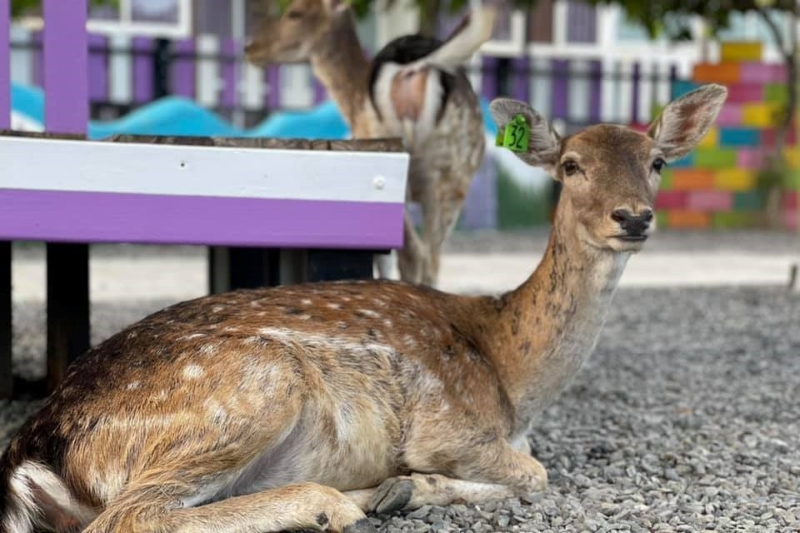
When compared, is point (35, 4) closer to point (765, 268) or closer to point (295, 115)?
point (295, 115)

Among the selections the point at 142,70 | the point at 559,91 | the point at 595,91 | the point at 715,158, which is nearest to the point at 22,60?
the point at 142,70

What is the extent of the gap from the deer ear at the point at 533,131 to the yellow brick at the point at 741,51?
12130 mm

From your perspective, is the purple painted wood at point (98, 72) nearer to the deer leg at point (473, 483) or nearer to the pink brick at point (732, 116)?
the pink brick at point (732, 116)

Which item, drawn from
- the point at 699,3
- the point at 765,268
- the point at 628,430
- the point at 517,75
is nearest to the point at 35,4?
the point at 517,75

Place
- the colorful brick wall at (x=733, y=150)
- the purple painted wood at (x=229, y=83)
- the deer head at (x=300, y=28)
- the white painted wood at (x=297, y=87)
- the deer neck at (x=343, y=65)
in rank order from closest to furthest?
the deer neck at (x=343, y=65), the deer head at (x=300, y=28), the purple painted wood at (x=229, y=83), the white painted wood at (x=297, y=87), the colorful brick wall at (x=733, y=150)

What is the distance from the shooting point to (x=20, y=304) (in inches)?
340

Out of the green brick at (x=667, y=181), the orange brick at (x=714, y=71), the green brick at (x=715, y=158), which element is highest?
the orange brick at (x=714, y=71)

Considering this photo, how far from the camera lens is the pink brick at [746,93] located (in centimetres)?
1548

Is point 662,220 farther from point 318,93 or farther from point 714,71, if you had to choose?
point 318,93

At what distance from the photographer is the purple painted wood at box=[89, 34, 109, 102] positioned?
13.7 metres

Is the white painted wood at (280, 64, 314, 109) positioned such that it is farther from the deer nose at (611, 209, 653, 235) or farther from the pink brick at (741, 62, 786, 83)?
the deer nose at (611, 209, 653, 235)

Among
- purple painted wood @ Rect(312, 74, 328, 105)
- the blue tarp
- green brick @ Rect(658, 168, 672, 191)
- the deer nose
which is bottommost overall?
green brick @ Rect(658, 168, 672, 191)

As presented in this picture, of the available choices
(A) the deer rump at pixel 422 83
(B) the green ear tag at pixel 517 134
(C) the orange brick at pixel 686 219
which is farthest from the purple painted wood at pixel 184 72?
(B) the green ear tag at pixel 517 134

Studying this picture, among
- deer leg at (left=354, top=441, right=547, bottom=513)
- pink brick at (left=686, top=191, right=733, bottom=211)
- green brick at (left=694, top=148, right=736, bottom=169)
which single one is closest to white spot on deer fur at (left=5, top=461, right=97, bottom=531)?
deer leg at (left=354, top=441, right=547, bottom=513)
